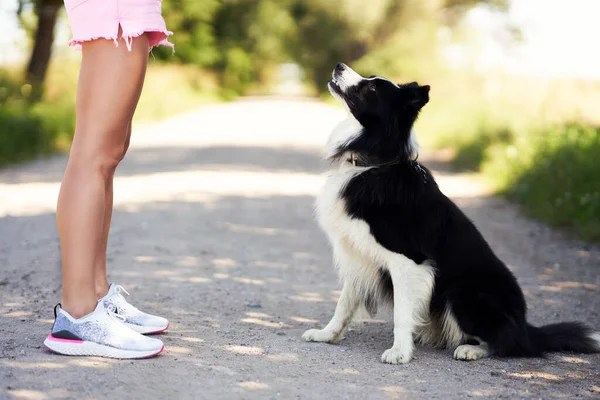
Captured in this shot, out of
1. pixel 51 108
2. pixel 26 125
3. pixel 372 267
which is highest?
pixel 51 108

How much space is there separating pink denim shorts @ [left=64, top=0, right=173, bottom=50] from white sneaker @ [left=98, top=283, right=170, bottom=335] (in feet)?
4.13

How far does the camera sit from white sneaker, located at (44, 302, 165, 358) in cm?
318

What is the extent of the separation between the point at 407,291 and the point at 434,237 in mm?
323

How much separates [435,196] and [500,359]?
92 centimetres

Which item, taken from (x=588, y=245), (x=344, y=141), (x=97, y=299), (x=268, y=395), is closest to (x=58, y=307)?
(x=97, y=299)

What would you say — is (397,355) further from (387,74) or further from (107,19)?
(387,74)

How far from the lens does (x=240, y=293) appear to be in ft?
16.3

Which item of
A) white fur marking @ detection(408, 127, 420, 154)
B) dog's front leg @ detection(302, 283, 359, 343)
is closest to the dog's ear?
white fur marking @ detection(408, 127, 420, 154)

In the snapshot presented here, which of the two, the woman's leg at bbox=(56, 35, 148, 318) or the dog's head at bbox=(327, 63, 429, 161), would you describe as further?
the dog's head at bbox=(327, 63, 429, 161)

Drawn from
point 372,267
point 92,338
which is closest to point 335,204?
point 372,267

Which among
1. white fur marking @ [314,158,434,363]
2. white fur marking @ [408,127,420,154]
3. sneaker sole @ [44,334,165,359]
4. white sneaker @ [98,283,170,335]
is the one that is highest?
white fur marking @ [408,127,420,154]

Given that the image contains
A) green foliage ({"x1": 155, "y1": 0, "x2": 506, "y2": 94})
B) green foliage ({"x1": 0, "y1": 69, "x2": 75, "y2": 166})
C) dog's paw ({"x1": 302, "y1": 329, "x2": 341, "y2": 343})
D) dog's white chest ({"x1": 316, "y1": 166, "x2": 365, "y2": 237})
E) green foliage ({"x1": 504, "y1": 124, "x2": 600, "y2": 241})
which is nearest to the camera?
dog's white chest ({"x1": 316, "y1": 166, "x2": 365, "y2": 237})

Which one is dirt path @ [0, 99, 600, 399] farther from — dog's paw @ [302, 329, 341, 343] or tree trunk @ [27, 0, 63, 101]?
tree trunk @ [27, 0, 63, 101]

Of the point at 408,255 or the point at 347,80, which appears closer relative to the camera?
the point at 408,255
